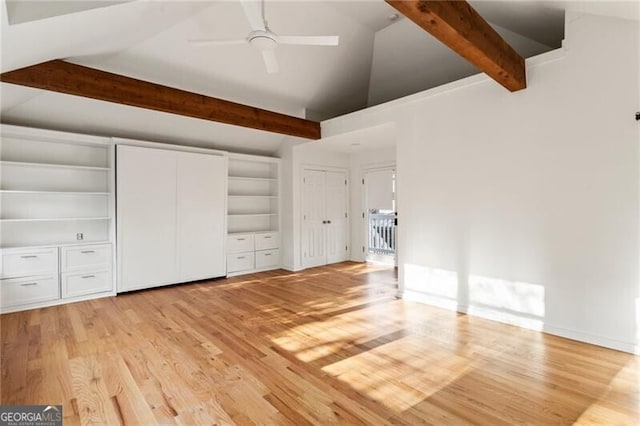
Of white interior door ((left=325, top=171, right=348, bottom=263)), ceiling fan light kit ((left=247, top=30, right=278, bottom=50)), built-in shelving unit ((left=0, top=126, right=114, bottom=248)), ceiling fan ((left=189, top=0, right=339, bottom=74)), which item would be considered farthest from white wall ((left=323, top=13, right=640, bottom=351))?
built-in shelving unit ((left=0, top=126, right=114, bottom=248))

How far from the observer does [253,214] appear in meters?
6.35

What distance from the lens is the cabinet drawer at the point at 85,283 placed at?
4.11 metres

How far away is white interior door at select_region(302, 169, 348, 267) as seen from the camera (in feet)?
20.9

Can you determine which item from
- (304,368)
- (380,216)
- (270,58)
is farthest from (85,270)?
(380,216)

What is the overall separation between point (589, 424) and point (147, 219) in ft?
17.1

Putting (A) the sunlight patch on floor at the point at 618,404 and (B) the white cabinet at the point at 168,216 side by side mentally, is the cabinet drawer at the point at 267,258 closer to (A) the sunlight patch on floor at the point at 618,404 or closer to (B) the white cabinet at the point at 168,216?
(B) the white cabinet at the point at 168,216

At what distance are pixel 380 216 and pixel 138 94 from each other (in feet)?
16.2

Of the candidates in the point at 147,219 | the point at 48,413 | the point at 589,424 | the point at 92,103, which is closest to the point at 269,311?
the point at 48,413

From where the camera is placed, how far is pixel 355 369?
2365 millimetres

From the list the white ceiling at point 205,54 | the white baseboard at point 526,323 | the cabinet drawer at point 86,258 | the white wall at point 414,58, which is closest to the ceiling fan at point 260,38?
the white ceiling at point 205,54

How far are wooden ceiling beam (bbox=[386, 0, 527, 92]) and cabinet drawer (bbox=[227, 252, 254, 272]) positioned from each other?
15.5 feet

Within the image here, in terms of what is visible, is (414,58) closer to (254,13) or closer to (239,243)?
(254,13)

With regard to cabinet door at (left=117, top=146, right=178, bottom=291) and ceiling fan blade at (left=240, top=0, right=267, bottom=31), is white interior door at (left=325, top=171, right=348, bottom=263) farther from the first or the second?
ceiling fan blade at (left=240, top=0, right=267, bottom=31)

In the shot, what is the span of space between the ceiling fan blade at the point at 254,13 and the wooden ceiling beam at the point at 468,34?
3.35ft
